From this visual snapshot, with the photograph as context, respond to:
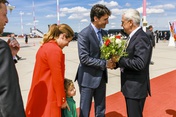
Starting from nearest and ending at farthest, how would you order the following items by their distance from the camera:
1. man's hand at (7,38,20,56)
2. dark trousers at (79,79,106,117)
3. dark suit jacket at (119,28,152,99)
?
1. man's hand at (7,38,20,56)
2. dark suit jacket at (119,28,152,99)
3. dark trousers at (79,79,106,117)

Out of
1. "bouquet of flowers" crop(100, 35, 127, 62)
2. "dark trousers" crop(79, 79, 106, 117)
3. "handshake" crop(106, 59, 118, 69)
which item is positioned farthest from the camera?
"dark trousers" crop(79, 79, 106, 117)

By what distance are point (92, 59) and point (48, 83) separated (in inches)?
29.4

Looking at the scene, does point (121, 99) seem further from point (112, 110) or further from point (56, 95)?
point (56, 95)

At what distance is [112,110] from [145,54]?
238cm

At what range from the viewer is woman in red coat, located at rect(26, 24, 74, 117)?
2295 millimetres

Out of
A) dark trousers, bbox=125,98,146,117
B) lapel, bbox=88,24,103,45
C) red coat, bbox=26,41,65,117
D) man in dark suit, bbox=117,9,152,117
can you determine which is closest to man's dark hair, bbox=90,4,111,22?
lapel, bbox=88,24,103,45

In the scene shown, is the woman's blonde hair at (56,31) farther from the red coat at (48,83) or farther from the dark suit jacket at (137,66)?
the dark suit jacket at (137,66)

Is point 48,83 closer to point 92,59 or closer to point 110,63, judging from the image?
point 92,59

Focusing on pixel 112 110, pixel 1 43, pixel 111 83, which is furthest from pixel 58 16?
pixel 1 43

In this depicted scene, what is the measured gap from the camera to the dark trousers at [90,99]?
119 inches

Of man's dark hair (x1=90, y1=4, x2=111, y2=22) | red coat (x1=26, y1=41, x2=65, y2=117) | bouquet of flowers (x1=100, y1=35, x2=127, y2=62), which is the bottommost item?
red coat (x1=26, y1=41, x2=65, y2=117)

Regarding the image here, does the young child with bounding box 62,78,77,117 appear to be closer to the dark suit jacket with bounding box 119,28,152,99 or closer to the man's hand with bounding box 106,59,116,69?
the man's hand with bounding box 106,59,116,69

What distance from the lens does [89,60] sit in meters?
2.81

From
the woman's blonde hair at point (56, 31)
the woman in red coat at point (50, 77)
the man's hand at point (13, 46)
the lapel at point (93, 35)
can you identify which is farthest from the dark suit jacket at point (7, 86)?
the lapel at point (93, 35)
